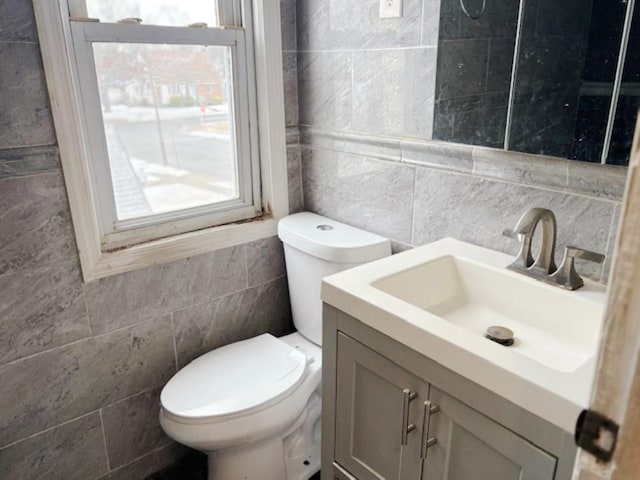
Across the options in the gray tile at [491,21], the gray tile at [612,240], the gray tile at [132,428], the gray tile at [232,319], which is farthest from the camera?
the gray tile at [232,319]

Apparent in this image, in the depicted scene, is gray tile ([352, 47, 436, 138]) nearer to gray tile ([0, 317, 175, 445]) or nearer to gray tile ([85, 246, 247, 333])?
gray tile ([85, 246, 247, 333])

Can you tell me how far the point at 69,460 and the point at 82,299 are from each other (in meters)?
0.54

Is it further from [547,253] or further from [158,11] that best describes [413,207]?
[158,11]

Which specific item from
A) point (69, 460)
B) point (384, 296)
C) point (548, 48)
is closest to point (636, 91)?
point (548, 48)

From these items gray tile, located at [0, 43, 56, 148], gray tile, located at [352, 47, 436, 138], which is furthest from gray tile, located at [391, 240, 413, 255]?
gray tile, located at [0, 43, 56, 148]

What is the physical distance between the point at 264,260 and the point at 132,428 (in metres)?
0.74

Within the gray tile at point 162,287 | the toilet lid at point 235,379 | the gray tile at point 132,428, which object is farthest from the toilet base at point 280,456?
the gray tile at point 162,287

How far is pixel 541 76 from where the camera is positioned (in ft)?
3.84

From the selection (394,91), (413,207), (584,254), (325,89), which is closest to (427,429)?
(584,254)

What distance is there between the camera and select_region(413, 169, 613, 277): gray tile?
114 cm

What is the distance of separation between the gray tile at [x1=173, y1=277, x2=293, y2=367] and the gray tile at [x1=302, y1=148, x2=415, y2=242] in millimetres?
382

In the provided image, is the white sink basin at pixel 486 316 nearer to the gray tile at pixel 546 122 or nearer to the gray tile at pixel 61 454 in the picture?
the gray tile at pixel 546 122

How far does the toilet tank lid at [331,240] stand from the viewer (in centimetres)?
156

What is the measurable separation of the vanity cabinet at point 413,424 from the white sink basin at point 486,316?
1.5 inches
